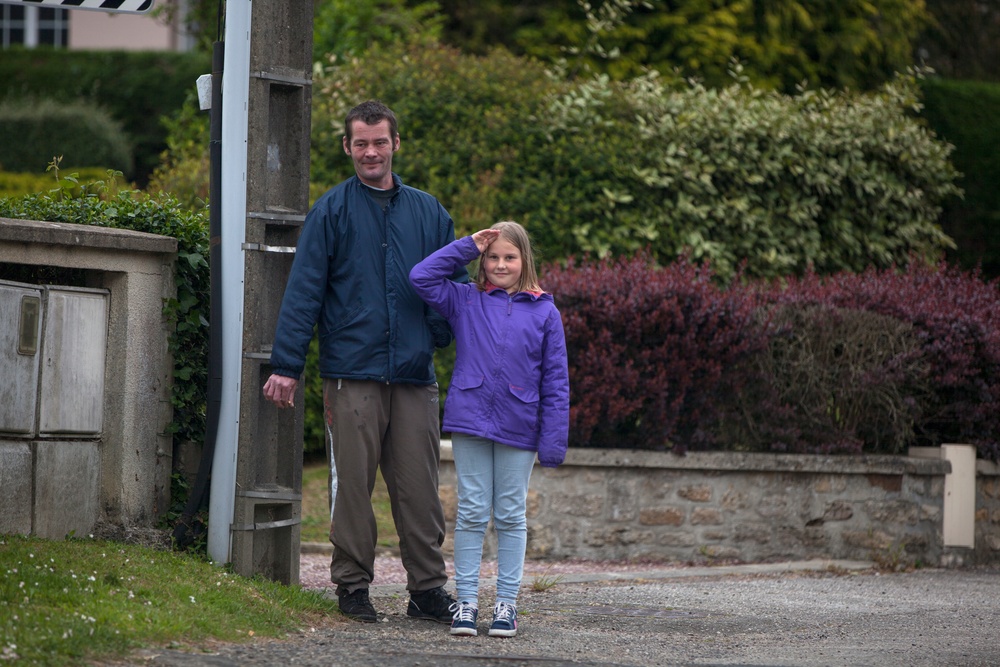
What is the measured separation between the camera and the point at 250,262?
5.36 meters

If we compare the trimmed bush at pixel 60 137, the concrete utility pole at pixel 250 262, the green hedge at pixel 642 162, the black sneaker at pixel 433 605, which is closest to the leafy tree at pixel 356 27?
the green hedge at pixel 642 162

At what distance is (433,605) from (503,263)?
1.44m

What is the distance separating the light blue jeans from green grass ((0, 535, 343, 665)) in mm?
579

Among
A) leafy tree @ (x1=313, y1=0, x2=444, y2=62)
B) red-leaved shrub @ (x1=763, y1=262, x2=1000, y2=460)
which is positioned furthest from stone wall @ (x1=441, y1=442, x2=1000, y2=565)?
leafy tree @ (x1=313, y1=0, x2=444, y2=62)

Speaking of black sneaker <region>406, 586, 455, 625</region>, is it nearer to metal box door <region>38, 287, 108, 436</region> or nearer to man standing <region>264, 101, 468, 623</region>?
man standing <region>264, 101, 468, 623</region>

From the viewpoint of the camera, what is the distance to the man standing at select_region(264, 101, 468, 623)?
16.7 feet

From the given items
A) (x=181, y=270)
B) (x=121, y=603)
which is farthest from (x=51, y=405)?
(x=121, y=603)

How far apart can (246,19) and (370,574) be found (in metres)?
2.35

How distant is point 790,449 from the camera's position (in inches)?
327

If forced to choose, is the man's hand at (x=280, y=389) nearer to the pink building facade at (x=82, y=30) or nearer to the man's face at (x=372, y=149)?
the man's face at (x=372, y=149)

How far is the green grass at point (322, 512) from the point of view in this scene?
27.3 feet

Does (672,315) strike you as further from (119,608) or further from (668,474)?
(119,608)

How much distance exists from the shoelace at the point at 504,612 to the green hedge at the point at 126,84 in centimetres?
1173

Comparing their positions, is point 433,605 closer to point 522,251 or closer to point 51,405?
point 522,251
